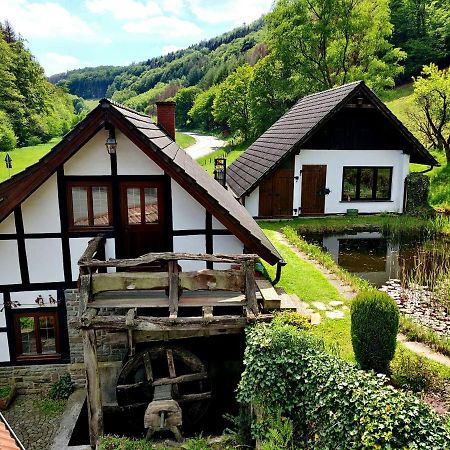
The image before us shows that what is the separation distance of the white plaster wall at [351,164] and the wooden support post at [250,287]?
12.1 m

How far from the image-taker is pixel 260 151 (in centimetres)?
2075

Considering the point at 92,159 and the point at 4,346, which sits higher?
the point at 92,159

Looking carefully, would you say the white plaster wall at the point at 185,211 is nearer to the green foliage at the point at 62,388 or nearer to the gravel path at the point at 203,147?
the green foliage at the point at 62,388

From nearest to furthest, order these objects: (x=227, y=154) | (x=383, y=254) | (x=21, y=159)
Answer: (x=383, y=254), (x=21, y=159), (x=227, y=154)

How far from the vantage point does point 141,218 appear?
26.8 feet

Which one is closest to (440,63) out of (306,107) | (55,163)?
(306,107)

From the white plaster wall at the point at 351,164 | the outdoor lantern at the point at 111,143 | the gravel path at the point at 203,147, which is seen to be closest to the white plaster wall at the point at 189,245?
the outdoor lantern at the point at 111,143

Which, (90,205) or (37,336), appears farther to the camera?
(37,336)

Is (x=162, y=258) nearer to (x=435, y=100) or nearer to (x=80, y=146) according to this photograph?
(x=80, y=146)

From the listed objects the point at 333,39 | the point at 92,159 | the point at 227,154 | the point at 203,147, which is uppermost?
the point at 333,39

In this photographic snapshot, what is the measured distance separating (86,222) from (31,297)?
1.83 meters

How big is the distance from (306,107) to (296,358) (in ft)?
57.0

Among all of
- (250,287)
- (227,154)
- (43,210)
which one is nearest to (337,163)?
(250,287)

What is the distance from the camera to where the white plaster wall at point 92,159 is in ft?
25.1
